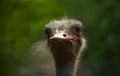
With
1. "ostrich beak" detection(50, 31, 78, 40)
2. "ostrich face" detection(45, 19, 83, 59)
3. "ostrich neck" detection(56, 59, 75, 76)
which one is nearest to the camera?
"ostrich beak" detection(50, 31, 78, 40)

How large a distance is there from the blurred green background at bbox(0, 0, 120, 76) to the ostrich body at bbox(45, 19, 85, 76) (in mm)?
3001

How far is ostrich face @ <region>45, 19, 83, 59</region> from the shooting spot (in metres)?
9.88

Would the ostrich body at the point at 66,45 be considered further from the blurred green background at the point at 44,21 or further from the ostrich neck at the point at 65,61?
the blurred green background at the point at 44,21

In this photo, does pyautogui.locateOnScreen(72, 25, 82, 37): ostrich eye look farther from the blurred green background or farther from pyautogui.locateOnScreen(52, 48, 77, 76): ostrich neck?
the blurred green background

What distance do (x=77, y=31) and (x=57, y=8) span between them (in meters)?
3.26

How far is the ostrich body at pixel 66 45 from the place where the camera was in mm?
9953

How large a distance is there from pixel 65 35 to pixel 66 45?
130 mm

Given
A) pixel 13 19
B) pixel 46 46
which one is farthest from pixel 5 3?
pixel 46 46

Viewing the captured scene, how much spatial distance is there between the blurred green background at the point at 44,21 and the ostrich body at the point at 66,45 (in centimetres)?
300

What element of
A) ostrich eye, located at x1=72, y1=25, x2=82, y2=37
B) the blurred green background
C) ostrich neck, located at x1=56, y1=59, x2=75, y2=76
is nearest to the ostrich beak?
ostrich eye, located at x1=72, y1=25, x2=82, y2=37

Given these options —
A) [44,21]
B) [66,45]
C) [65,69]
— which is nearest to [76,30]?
[66,45]

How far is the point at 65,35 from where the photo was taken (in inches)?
388

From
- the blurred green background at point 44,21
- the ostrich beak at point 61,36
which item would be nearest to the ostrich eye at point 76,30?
the ostrich beak at point 61,36

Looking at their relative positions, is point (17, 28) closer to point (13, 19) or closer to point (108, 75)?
point (13, 19)
